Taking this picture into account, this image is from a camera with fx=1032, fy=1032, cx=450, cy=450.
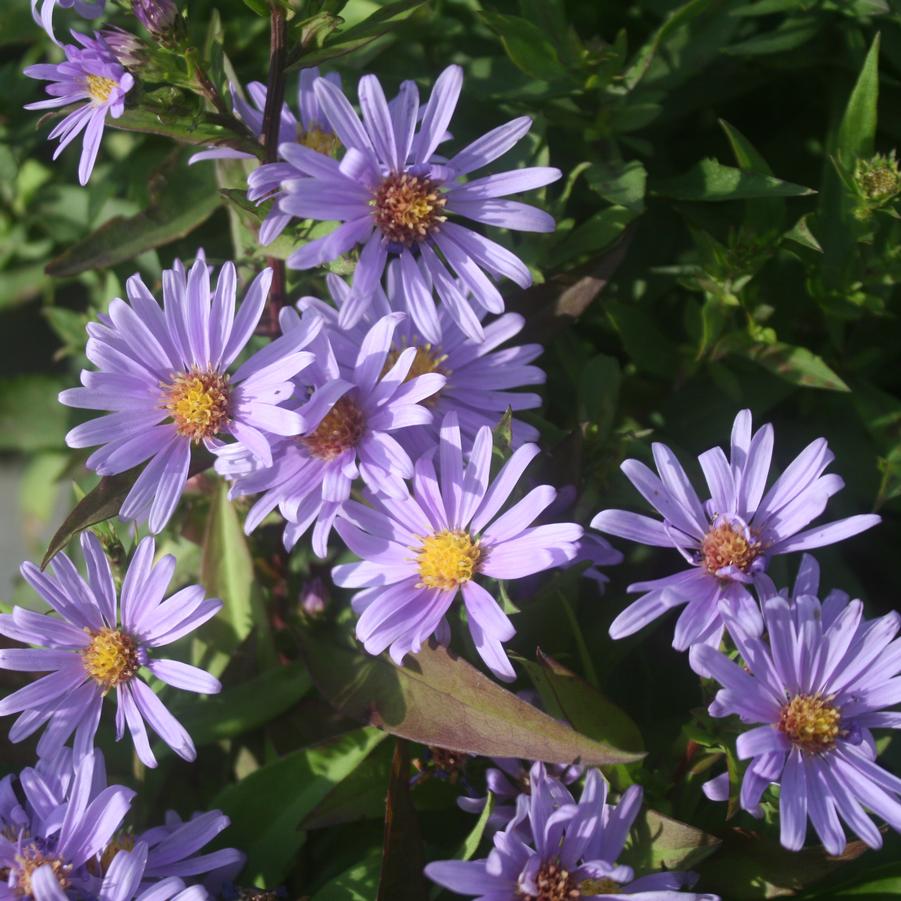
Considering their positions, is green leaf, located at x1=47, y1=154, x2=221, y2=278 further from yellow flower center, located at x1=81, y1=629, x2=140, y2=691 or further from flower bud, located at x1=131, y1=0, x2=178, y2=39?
yellow flower center, located at x1=81, y1=629, x2=140, y2=691

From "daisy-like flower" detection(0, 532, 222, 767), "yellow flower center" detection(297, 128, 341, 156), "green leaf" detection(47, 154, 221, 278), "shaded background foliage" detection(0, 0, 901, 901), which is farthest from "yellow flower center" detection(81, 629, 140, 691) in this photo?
→ "yellow flower center" detection(297, 128, 341, 156)

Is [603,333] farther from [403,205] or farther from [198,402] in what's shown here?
[198,402]

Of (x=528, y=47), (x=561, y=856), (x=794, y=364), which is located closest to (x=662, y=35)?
(x=528, y=47)

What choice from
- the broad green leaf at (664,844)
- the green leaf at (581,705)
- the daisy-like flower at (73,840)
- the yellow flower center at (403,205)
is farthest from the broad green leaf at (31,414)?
the broad green leaf at (664,844)

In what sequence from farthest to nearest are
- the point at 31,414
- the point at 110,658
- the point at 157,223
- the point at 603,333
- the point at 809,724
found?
1. the point at 31,414
2. the point at 603,333
3. the point at 157,223
4. the point at 110,658
5. the point at 809,724

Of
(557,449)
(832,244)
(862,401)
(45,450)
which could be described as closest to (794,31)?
(832,244)

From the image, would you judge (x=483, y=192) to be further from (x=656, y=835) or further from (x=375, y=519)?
(x=656, y=835)

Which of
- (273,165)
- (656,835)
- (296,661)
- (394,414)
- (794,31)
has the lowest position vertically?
(656,835)
